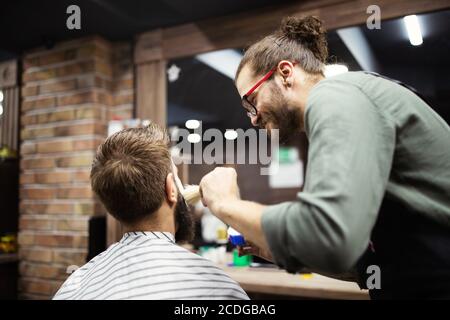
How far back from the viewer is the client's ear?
127 cm

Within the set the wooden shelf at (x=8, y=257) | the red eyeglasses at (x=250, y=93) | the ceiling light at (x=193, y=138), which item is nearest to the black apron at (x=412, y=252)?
the red eyeglasses at (x=250, y=93)

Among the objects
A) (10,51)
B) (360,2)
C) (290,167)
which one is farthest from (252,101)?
(290,167)

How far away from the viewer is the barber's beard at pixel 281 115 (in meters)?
1.20

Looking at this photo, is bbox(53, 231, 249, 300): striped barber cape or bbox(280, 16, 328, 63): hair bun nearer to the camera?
bbox(53, 231, 249, 300): striped barber cape

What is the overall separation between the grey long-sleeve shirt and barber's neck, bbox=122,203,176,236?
1.78ft

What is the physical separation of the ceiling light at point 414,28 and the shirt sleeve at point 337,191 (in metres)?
1.96

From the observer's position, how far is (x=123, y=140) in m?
1.24

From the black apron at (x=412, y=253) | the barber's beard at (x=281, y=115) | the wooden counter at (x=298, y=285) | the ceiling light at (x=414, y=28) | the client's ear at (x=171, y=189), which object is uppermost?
the ceiling light at (x=414, y=28)

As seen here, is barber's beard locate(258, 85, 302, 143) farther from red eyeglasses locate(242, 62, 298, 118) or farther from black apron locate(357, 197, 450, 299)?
black apron locate(357, 197, 450, 299)

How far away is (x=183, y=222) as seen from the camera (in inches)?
54.6

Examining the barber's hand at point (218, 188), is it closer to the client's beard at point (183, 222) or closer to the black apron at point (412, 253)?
the client's beard at point (183, 222)

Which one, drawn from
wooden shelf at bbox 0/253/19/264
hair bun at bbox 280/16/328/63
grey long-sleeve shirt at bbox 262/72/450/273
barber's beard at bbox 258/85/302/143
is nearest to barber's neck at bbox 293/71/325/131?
barber's beard at bbox 258/85/302/143

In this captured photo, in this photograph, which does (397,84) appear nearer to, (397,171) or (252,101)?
(397,171)

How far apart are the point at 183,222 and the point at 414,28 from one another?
7.16 feet
